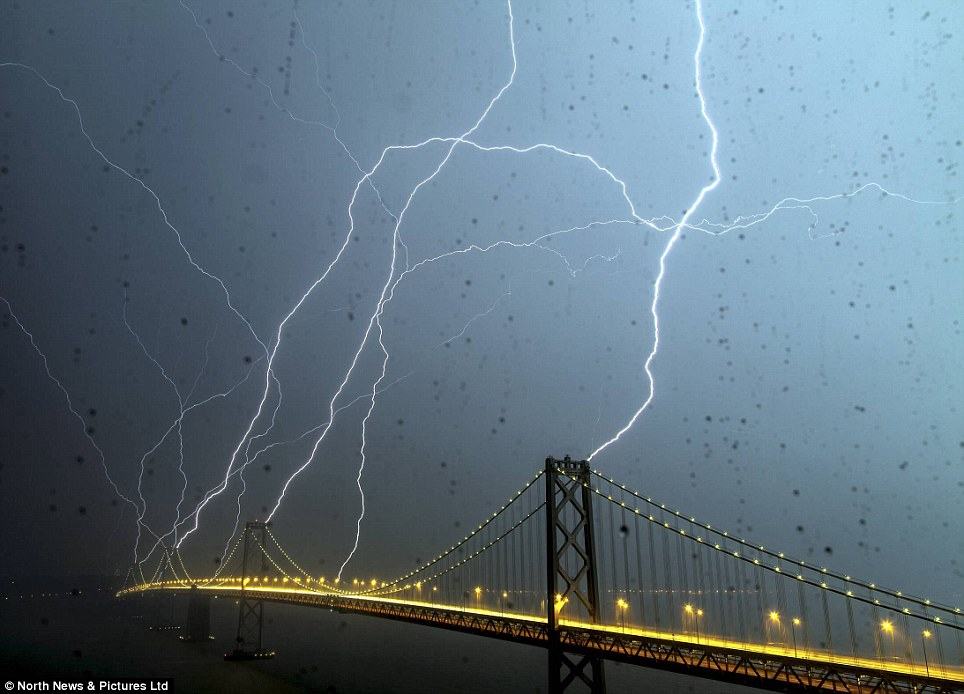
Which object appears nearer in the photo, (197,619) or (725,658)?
(725,658)

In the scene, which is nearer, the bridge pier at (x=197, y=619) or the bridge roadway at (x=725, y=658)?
the bridge roadway at (x=725, y=658)

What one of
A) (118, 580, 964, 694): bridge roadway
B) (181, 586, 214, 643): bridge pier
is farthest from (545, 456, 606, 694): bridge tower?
(181, 586, 214, 643): bridge pier

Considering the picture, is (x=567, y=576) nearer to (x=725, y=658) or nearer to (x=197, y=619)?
(x=725, y=658)

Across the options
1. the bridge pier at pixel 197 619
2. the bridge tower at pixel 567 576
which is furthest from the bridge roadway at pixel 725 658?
the bridge pier at pixel 197 619

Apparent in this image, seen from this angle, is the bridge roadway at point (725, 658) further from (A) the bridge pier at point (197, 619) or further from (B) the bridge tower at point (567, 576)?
(A) the bridge pier at point (197, 619)

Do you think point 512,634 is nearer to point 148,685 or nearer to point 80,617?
point 148,685

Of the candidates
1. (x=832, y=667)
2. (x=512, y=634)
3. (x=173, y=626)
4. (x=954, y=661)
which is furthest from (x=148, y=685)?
(x=173, y=626)

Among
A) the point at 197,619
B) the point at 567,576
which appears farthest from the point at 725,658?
the point at 197,619

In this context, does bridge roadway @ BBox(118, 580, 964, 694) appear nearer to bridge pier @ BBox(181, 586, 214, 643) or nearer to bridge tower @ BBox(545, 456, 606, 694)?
bridge tower @ BBox(545, 456, 606, 694)
